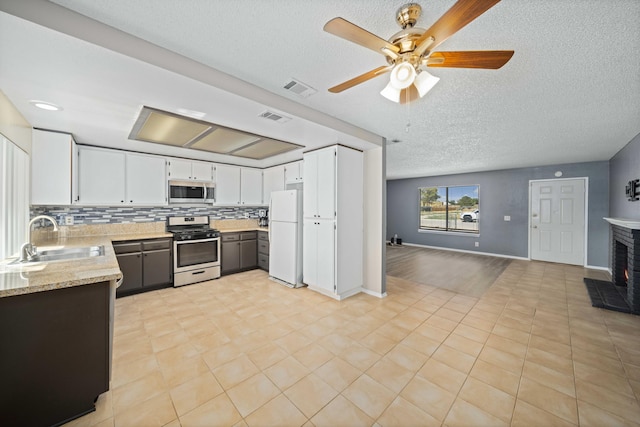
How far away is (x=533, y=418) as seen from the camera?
1549 millimetres

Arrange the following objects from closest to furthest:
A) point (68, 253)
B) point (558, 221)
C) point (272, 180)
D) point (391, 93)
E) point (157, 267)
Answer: point (391, 93) → point (68, 253) → point (157, 267) → point (272, 180) → point (558, 221)

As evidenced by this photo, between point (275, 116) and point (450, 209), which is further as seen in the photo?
point (450, 209)

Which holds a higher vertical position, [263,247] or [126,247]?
[126,247]

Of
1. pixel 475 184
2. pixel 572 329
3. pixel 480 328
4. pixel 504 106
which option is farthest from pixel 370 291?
pixel 475 184

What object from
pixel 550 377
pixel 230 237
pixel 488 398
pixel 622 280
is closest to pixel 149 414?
pixel 488 398

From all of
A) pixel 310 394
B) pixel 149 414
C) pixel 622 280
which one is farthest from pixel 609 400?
pixel 622 280

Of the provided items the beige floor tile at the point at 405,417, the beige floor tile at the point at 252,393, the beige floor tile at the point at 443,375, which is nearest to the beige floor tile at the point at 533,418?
the beige floor tile at the point at 443,375

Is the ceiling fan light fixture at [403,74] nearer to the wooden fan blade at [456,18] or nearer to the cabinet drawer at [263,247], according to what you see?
the wooden fan blade at [456,18]

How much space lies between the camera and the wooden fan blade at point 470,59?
49.6 inches

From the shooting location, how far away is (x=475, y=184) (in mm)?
6797

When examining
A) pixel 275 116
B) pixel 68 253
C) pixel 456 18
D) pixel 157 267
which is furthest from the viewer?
pixel 157 267

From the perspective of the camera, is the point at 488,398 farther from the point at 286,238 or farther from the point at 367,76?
the point at 286,238

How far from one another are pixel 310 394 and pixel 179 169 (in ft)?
13.4

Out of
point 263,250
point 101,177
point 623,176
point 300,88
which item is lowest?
point 263,250
